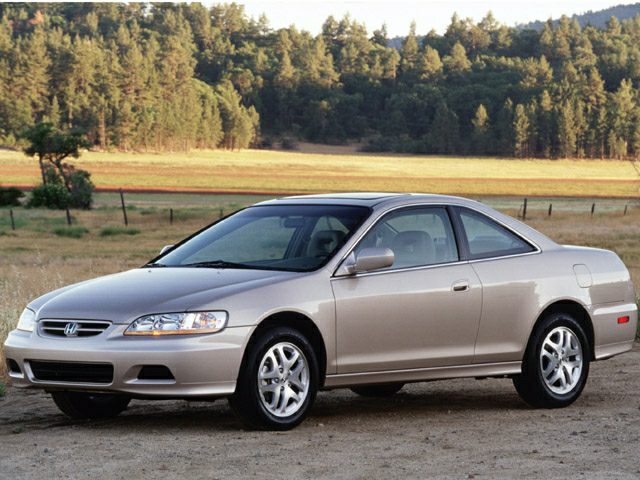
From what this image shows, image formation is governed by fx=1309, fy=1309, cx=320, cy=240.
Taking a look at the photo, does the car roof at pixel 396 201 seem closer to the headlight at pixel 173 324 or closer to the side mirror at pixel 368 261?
the side mirror at pixel 368 261

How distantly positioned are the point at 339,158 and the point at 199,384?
175 m

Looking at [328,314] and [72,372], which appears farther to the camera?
[328,314]

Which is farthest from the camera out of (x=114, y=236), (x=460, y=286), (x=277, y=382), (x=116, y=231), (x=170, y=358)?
(x=116, y=231)

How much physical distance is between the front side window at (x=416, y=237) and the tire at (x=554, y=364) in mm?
913

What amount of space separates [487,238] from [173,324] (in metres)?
2.62

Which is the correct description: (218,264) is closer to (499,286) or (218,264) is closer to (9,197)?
(499,286)

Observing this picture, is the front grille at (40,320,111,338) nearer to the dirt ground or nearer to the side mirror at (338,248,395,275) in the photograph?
the dirt ground

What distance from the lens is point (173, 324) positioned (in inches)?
292

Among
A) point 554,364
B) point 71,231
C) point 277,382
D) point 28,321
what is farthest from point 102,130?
point 277,382

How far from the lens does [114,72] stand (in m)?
196

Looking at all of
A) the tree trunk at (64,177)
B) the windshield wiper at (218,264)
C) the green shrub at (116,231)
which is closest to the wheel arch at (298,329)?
the windshield wiper at (218,264)

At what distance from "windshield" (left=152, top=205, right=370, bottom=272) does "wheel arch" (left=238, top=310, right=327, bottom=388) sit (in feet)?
1.14

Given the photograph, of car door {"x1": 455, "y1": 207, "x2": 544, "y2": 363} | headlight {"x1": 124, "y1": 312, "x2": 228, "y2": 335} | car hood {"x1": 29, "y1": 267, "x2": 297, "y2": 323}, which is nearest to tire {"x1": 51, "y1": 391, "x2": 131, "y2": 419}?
car hood {"x1": 29, "y1": 267, "x2": 297, "y2": 323}

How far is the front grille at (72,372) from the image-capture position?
294 inches
